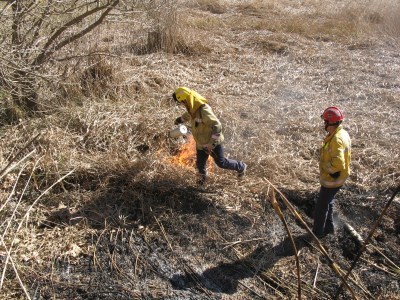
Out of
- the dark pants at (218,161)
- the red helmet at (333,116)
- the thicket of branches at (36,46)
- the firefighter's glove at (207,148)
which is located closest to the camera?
the red helmet at (333,116)

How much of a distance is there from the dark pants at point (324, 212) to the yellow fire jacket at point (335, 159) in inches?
4.3

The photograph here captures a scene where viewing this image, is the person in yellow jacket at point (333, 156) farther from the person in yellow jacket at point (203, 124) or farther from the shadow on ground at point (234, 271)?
the person in yellow jacket at point (203, 124)

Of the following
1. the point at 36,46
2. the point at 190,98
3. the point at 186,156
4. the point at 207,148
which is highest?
the point at 36,46

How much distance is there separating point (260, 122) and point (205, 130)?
237 centimetres

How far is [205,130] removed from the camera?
453 centimetres

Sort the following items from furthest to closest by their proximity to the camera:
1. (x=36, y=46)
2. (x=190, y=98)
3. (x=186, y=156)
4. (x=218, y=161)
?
(x=36, y=46)
(x=186, y=156)
(x=218, y=161)
(x=190, y=98)

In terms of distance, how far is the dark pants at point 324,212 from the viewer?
4.02 m

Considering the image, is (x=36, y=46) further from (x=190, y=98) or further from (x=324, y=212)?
(x=324, y=212)

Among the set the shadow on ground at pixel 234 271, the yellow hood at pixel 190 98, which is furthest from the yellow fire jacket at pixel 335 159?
the yellow hood at pixel 190 98

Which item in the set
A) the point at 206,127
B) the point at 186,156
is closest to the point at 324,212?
the point at 206,127

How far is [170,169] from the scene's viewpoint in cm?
504

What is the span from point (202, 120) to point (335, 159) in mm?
1494

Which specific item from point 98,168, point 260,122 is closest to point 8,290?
point 98,168

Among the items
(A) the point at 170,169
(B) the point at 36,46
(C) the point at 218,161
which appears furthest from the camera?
(B) the point at 36,46
